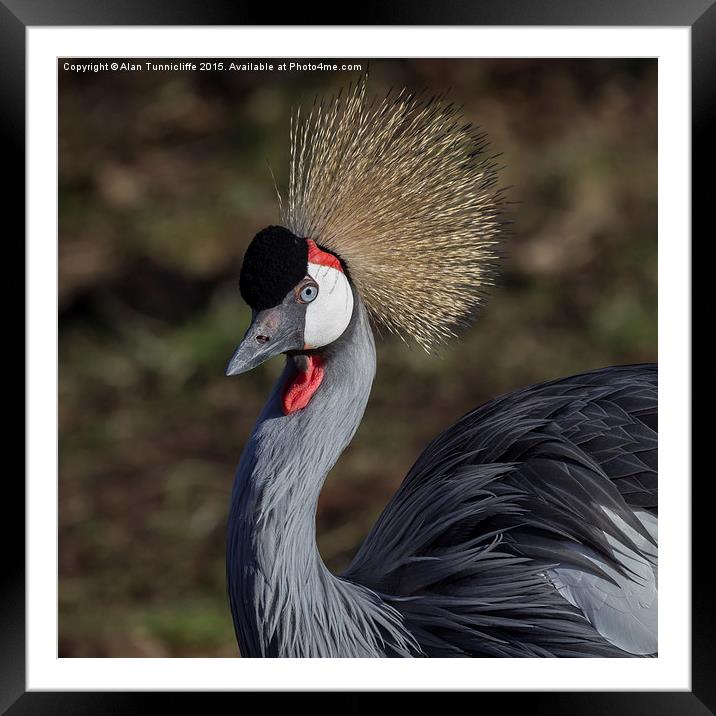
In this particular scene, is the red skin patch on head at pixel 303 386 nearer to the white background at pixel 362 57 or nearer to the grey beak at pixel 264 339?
the grey beak at pixel 264 339

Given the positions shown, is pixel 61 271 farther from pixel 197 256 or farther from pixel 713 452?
pixel 713 452

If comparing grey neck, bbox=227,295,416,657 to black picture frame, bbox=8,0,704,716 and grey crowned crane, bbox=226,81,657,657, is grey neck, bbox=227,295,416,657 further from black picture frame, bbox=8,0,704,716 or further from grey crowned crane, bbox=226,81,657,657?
black picture frame, bbox=8,0,704,716

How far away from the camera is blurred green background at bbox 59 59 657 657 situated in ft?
9.45

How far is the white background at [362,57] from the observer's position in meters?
1.57

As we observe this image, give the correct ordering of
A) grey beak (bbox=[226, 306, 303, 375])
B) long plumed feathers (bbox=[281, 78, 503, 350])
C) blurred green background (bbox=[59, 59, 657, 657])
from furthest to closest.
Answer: blurred green background (bbox=[59, 59, 657, 657]) → long plumed feathers (bbox=[281, 78, 503, 350]) → grey beak (bbox=[226, 306, 303, 375])

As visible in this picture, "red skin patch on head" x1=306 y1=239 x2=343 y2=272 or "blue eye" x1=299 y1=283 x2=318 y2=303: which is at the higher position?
"red skin patch on head" x1=306 y1=239 x2=343 y2=272

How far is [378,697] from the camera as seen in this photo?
5.16 ft

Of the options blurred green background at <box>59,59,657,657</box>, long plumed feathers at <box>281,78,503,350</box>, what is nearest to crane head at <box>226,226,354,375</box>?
long plumed feathers at <box>281,78,503,350</box>

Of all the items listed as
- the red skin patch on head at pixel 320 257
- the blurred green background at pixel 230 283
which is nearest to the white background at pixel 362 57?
the red skin patch on head at pixel 320 257

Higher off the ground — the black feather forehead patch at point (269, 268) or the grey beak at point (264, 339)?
the black feather forehead patch at point (269, 268)

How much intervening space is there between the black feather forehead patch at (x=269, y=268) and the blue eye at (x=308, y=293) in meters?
0.02

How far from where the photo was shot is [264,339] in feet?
4.83

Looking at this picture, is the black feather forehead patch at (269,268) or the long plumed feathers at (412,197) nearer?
the black feather forehead patch at (269,268)

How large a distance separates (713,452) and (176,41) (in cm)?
105
